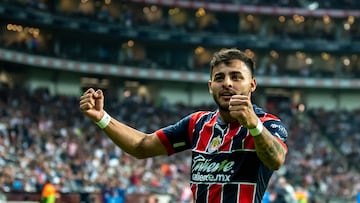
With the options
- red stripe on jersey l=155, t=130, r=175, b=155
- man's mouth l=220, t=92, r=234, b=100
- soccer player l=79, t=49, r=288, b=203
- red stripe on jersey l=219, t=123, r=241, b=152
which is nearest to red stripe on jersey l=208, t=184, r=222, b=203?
soccer player l=79, t=49, r=288, b=203

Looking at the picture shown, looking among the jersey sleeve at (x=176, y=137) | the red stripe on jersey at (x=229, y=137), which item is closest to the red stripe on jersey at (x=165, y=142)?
the jersey sleeve at (x=176, y=137)

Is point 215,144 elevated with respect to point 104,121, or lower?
lower

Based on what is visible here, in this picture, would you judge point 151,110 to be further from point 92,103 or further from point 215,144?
point 215,144

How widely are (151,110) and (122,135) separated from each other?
1471 inches

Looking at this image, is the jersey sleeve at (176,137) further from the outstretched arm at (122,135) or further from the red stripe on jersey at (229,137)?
the red stripe on jersey at (229,137)

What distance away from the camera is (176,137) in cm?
489

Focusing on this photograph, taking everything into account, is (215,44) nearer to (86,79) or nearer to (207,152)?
(86,79)

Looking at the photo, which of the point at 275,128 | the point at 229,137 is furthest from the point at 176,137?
the point at 275,128

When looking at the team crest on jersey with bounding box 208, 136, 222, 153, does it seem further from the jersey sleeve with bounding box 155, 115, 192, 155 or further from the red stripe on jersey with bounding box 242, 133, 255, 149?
the jersey sleeve with bounding box 155, 115, 192, 155

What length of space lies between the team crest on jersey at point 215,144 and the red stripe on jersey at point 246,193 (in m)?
0.31

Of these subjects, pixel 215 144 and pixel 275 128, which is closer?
pixel 275 128

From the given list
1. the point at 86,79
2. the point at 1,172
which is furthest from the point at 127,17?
the point at 1,172

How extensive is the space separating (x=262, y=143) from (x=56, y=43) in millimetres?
42554

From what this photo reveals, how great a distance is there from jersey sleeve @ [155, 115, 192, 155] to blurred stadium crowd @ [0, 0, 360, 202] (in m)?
14.0
